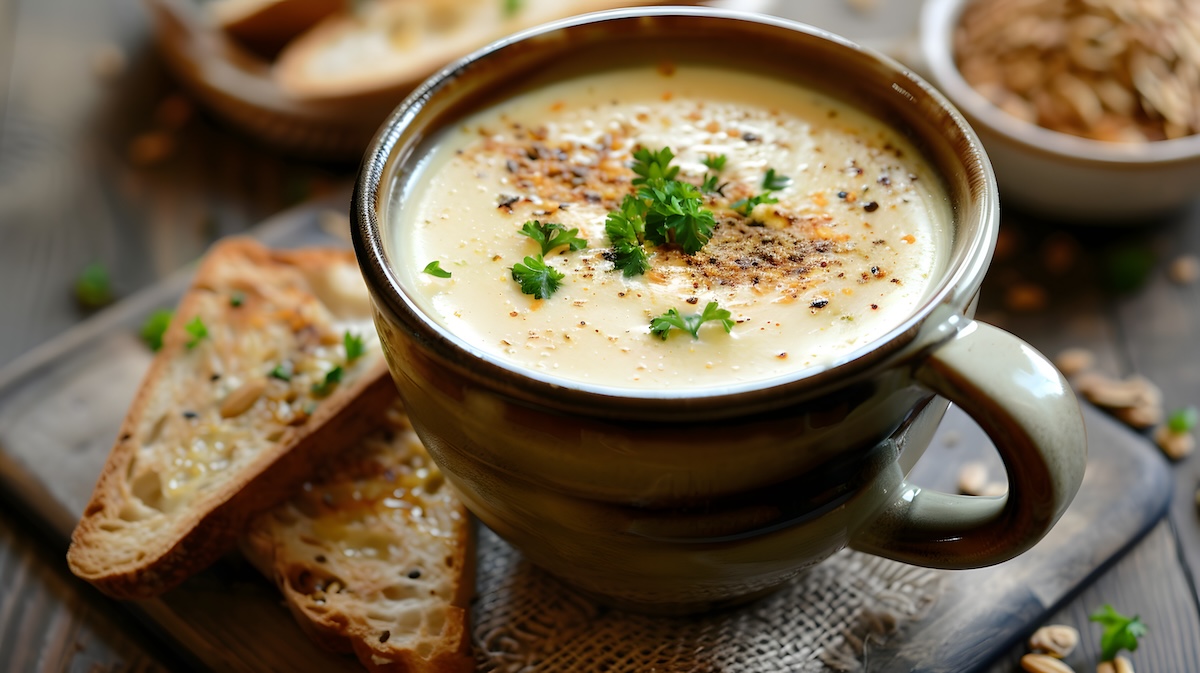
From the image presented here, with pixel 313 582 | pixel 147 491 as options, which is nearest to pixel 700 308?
pixel 313 582

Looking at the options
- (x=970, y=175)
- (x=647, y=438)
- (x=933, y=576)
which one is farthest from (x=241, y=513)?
(x=970, y=175)

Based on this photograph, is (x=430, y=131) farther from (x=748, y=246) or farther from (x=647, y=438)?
(x=647, y=438)

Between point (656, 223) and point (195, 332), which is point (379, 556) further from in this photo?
point (656, 223)

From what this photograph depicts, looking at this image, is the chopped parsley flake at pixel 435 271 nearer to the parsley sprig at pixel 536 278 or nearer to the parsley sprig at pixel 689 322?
the parsley sprig at pixel 536 278

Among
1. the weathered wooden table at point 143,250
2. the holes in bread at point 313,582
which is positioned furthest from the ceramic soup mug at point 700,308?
the weathered wooden table at point 143,250

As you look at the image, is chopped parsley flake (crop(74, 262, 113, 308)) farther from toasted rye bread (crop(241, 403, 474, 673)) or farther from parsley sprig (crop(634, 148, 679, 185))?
parsley sprig (crop(634, 148, 679, 185))

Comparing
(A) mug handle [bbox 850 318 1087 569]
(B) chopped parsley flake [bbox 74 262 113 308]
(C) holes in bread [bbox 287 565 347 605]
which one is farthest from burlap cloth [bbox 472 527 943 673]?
(B) chopped parsley flake [bbox 74 262 113 308]
